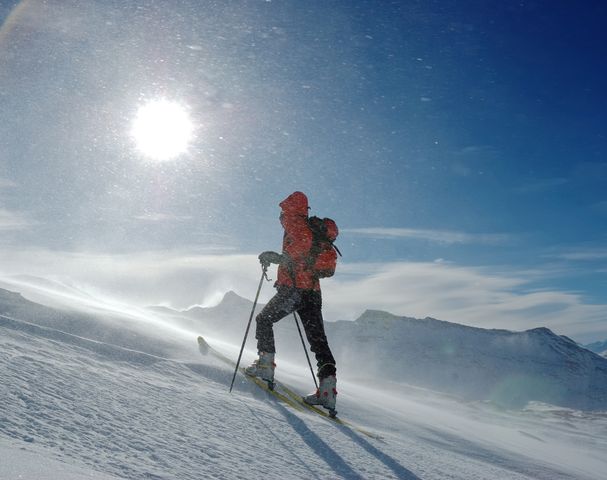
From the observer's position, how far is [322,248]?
565cm

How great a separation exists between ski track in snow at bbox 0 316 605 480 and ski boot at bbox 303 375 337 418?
62cm

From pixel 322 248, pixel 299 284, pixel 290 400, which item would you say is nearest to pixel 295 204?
pixel 322 248

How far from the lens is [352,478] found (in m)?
2.59

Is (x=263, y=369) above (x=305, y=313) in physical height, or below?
below

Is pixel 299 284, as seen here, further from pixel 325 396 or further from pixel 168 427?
pixel 168 427

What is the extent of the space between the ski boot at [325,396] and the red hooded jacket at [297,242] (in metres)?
1.19

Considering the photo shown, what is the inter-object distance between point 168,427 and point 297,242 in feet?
10.9

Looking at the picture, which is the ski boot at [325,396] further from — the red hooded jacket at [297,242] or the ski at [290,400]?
the red hooded jacket at [297,242]

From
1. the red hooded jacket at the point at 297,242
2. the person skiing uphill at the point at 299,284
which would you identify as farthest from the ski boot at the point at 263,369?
the red hooded jacket at the point at 297,242

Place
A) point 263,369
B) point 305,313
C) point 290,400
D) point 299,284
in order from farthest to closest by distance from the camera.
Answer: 1. point 305,313
2. point 299,284
3. point 263,369
4. point 290,400

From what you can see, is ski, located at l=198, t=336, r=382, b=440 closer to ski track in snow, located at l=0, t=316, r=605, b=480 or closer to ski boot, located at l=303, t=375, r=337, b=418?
ski boot, located at l=303, t=375, r=337, b=418

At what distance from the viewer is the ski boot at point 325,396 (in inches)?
201

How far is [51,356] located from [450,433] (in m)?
5.13

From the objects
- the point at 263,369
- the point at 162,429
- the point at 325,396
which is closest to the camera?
the point at 162,429
